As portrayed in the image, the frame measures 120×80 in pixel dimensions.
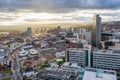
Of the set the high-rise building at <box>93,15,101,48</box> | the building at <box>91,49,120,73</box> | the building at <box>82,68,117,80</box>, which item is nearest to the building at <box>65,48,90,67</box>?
the building at <box>91,49,120,73</box>

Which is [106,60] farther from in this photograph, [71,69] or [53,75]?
[53,75]

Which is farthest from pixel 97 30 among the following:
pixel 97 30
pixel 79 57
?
pixel 79 57

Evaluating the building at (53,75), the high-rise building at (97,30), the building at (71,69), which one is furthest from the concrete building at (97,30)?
the building at (53,75)

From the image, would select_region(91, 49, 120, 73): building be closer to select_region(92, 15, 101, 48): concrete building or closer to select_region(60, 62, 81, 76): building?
select_region(60, 62, 81, 76): building

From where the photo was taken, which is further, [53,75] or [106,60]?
[106,60]

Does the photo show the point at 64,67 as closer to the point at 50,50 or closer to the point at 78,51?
the point at 78,51

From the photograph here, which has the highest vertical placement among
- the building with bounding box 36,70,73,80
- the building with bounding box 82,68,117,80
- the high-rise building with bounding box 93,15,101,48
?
the high-rise building with bounding box 93,15,101,48
